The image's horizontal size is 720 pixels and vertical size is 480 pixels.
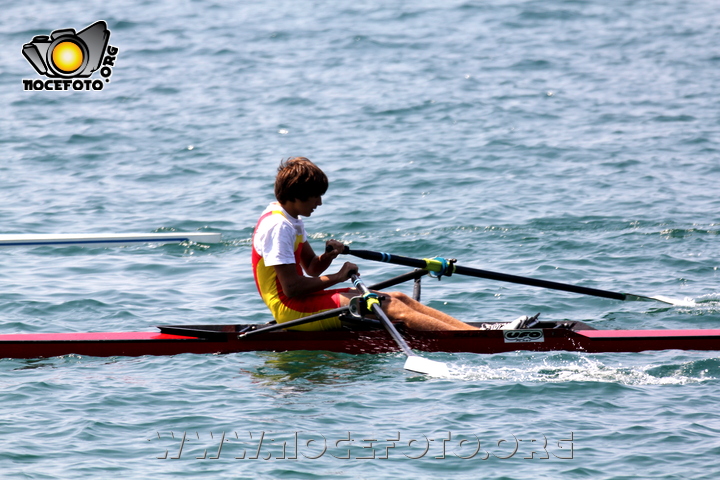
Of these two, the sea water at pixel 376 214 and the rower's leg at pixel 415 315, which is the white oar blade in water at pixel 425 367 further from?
the rower's leg at pixel 415 315

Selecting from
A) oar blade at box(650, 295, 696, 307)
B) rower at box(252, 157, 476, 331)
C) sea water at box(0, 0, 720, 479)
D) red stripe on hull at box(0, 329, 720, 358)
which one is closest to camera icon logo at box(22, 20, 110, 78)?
sea water at box(0, 0, 720, 479)

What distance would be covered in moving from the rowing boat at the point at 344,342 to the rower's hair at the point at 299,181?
40.1 inches

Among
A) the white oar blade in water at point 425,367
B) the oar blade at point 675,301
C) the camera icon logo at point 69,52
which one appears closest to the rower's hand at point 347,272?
the white oar blade in water at point 425,367

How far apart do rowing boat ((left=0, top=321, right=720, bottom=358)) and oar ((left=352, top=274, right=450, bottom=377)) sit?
368 mm

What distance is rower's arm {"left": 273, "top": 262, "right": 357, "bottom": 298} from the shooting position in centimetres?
623

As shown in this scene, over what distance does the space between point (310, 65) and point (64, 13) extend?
6901 millimetres

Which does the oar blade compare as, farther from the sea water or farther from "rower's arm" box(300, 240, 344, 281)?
"rower's arm" box(300, 240, 344, 281)

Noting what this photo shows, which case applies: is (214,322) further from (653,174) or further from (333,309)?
(653,174)

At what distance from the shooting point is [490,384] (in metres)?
6.04

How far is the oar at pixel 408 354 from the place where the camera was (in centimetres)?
599

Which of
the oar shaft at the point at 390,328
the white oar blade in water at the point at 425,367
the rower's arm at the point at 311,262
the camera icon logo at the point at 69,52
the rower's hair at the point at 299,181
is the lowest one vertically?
the white oar blade in water at the point at 425,367

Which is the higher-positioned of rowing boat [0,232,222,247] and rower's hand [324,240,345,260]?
rower's hand [324,240,345,260]

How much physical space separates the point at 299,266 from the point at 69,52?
10.3 m

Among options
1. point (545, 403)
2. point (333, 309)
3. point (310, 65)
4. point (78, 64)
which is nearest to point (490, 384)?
point (545, 403)
